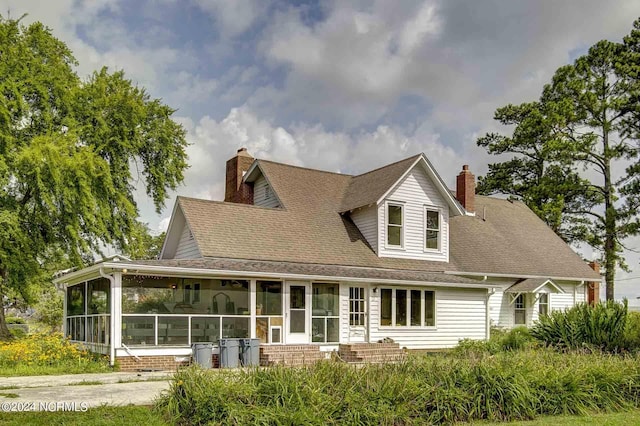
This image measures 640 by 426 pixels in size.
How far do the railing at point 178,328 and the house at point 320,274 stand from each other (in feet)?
0.10

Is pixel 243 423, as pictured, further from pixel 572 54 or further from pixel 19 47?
pixel 572 54

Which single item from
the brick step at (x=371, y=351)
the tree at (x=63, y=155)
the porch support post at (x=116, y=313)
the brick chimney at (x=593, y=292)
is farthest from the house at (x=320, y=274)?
the tree at (x=63, y=155)

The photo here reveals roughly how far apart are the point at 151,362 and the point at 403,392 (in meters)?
9.29

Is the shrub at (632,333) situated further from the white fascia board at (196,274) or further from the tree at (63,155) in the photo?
the tree at (63,155)

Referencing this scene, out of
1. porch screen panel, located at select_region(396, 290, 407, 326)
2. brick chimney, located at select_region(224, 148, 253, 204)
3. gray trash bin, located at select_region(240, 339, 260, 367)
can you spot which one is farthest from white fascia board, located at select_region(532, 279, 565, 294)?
gray trash bin, located at select_region(240, 339, 260, 367)

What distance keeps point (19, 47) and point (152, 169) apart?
25.7ft

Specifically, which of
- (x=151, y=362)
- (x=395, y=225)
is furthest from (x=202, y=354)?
(x=395, y=225)

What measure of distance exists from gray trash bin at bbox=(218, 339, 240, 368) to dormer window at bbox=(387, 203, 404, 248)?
8.75m

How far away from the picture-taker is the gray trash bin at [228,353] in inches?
712

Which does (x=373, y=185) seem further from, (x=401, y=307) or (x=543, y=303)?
(x=543, y=303)

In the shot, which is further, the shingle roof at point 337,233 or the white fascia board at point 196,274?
the shingle roof at point 337,233

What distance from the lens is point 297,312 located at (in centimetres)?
2059

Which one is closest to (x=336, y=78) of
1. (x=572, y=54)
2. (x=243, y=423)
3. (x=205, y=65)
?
(x=205, y=65)

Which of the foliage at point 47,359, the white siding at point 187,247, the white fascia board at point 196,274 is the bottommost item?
the foliage at point 47,359
